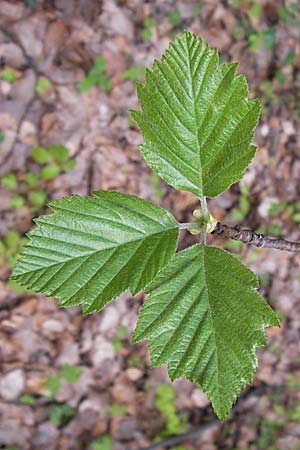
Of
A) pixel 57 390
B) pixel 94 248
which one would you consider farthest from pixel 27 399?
pixel 94 248

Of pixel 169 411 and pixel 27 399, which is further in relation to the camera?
pixel 169 411

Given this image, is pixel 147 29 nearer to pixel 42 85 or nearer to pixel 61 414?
pixel 42 85

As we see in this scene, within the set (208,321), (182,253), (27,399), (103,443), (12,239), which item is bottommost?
(103,443)

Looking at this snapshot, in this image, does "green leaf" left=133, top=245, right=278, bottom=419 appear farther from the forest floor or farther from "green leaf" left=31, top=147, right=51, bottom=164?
"green leaf" left=31, top=147, right=51, bottom=164

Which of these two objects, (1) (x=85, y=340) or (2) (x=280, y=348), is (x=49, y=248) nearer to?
(1) (x=85, y=340)

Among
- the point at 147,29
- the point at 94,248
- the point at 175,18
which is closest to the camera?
the point at 94,248

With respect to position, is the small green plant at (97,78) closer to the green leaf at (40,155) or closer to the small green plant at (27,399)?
the green leaf at (40,155)
